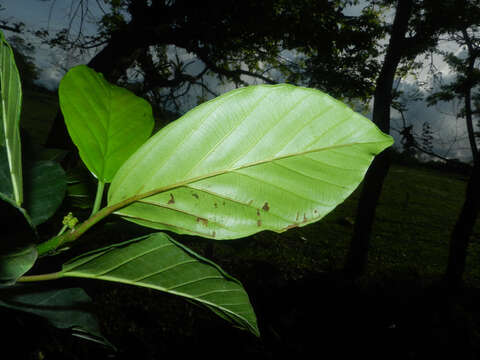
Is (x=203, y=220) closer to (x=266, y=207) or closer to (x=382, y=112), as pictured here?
(x=266, y=207)

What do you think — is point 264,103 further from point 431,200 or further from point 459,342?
point 431,200

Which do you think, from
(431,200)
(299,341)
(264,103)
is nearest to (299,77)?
(299,341)

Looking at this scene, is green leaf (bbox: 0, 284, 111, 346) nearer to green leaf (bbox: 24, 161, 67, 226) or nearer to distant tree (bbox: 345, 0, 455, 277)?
green leaf (bbox: 24, 161, 67, 226)

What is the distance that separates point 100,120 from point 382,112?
3986 millimetres

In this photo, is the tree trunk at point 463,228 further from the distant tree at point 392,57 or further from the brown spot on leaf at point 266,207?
the brown spot on leaf at point 266,207

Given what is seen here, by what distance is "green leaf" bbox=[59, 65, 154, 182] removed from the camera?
27 centimetres

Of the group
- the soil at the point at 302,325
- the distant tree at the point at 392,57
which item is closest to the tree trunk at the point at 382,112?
the distant tree at the point at 392,57

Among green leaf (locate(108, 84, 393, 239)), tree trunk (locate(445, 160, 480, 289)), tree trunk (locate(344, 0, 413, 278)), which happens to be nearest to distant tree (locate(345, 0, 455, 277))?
tree trunk (locate(344, 0, 413, 278))

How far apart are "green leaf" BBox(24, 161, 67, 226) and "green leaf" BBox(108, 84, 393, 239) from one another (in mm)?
102

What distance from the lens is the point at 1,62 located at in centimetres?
26

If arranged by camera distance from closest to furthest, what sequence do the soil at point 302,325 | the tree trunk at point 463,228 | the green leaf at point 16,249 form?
the green leaf at point 16,249, the soil at point 302,325, the tree trunk at point 463,228

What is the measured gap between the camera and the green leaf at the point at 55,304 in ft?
0.86

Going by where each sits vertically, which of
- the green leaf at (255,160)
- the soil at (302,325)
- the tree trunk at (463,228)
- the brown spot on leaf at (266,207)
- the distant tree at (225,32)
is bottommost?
the soil at (302,325)

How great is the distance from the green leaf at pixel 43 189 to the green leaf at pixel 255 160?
4.0 inches
